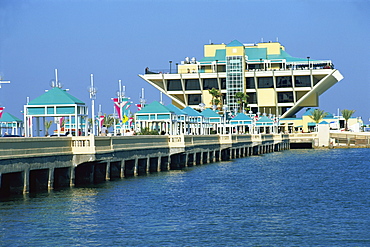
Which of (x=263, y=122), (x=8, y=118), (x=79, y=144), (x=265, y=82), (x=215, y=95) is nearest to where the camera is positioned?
(x=79, y=144)

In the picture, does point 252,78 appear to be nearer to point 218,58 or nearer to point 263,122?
point 218,58

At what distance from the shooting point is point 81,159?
139 feet

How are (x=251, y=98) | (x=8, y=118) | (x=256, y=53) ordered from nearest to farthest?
(x=8, y=118)
(x=251, y=98)
(x=256, y=53)

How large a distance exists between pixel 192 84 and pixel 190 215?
442 feet

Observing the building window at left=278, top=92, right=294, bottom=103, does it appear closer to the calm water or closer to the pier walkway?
the pier walkway

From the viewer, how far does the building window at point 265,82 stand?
526ft

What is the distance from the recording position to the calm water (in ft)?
86.6

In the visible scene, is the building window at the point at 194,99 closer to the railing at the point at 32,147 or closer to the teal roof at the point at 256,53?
the teal roof at the point at 256,53

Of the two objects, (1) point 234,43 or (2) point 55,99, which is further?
(1) point 234,43

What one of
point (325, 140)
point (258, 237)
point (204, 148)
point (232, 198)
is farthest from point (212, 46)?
point (258, 237)

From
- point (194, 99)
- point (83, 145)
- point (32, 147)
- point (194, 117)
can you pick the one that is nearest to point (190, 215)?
point (32, 147)

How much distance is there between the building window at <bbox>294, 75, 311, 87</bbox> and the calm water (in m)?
111

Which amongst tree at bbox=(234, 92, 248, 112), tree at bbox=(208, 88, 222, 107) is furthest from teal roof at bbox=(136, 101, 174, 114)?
tree at bbox=(208, 88, 222, 107)

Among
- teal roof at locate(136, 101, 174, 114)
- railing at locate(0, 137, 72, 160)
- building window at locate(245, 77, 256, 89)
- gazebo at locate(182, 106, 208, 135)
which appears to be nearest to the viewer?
railing at locate(0, 137, 72, 160)
